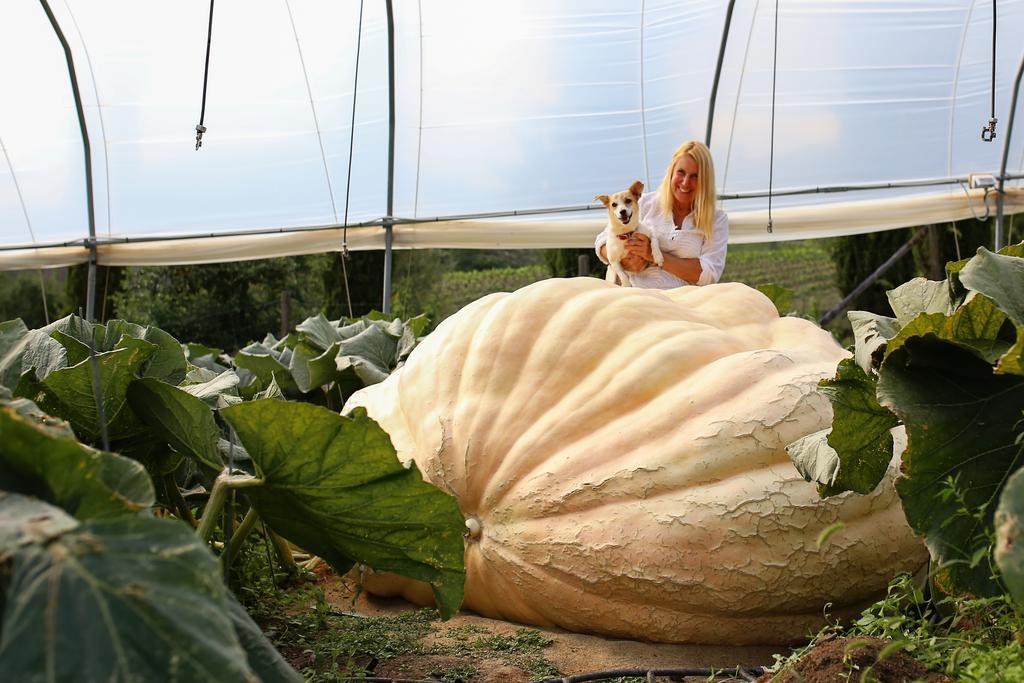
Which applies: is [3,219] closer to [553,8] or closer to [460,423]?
[553,8]

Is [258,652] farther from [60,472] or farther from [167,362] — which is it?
[167,362]

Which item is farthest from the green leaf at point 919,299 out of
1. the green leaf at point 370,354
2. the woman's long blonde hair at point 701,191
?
the woman's long blonde hair at point 701,191

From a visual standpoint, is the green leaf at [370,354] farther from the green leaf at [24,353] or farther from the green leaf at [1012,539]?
the green leaf at [1012,539]

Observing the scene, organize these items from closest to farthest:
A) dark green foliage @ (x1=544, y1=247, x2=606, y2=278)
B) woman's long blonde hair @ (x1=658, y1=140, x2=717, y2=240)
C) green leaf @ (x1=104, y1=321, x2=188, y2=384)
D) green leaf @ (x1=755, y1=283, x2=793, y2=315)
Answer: green leaf @ (x1=104, y1=321, x2=188, y2=384), green leaf @ (x1=755, y1=283, x2=793, y2=315), woman's long blonde hair @ (x1=658, y1=140, x2=717, y2=240), dark green foliage @ (x1=544, y1=247, x2=606, y2=278)

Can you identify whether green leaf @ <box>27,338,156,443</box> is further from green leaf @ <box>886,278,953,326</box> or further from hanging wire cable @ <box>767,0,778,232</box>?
hanging wire cable @ <box>767,0,778,232</box>

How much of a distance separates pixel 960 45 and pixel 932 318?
6595 millimetres

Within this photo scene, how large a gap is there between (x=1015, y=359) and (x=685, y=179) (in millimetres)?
2752

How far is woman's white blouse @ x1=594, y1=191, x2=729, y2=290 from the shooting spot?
368 centimetres

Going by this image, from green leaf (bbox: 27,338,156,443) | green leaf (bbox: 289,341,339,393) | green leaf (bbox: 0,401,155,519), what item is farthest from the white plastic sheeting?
green leaf (bbox: 0,401,155,519)

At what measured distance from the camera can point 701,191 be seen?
12.4ft

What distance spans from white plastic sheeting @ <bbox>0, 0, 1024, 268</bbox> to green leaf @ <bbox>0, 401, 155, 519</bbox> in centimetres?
646

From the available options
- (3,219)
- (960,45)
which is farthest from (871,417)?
(3,219)

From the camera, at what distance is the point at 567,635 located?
208cm

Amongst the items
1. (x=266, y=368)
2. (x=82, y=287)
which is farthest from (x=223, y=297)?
(x=266, y=368)
